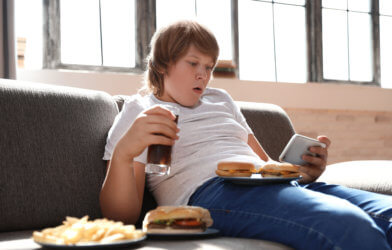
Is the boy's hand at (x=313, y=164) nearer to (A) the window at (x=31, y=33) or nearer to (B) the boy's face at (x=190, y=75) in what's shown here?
(B) the boy's face at (x=190, y=75)

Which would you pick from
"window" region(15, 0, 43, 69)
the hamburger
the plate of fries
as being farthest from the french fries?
"window" region(15, 0, 43, 69)

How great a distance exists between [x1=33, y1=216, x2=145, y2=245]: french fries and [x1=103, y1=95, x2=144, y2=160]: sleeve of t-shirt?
0.54 m

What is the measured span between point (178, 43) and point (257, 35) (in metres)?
2.76

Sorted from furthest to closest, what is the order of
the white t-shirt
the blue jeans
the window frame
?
the window frame, the white t-shirt, the blue jeans

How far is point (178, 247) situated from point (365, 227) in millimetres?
425

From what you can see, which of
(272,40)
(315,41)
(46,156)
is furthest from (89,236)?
(315,41)

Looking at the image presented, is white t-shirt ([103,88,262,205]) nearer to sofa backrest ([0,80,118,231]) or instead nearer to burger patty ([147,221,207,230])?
sofa backrest ([0,80,118,231])

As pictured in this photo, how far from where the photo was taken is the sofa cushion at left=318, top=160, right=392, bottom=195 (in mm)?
1851

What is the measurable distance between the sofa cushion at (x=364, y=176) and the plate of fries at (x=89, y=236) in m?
1.12

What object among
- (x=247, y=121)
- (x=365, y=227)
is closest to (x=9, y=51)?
(x=247, y=121)

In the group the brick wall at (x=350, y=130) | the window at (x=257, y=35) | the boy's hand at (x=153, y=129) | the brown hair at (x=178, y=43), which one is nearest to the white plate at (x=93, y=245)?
the boy's hand at (x=153, y=129)

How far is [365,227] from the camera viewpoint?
1.10 metres

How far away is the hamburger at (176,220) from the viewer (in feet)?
3.91

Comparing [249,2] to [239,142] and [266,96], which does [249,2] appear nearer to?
[266,96]
